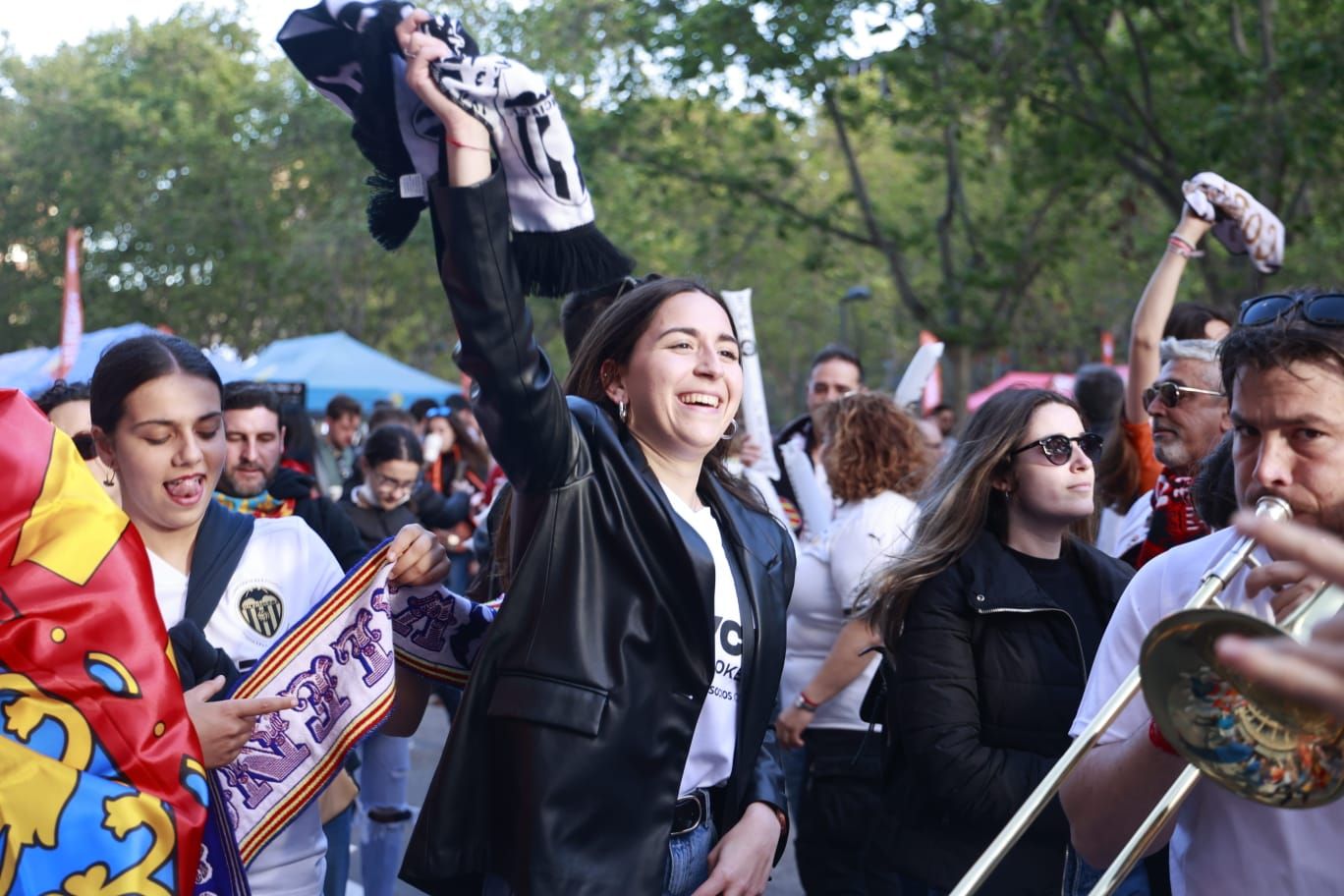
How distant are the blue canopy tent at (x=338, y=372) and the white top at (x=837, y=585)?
623 inches

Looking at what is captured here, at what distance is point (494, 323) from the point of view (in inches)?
89.4

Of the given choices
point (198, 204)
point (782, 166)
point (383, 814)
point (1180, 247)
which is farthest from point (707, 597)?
point (198, 204)

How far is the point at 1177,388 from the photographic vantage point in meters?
4.09

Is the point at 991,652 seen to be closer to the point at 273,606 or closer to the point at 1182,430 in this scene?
the point at 1182,430

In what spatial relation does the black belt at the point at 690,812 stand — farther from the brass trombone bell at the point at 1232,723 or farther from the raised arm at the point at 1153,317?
the raised arm at the point at 1153,317

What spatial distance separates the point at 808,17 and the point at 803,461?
33.7 ft

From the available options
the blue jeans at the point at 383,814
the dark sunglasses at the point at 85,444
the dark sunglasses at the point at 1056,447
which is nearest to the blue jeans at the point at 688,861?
the dark sunglasses at the point at 1056,447

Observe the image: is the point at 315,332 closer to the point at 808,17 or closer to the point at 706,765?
the point at 808,17

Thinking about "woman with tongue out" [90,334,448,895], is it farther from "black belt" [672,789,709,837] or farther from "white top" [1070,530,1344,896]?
"white top" [1070,530,1344,896]

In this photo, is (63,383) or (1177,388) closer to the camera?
(1177,388)

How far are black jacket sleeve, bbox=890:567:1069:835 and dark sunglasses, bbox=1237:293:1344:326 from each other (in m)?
1.20

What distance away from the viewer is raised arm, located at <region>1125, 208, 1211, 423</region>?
473 centimetres

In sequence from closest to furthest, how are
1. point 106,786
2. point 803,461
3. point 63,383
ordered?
1. point 106,786
2. point 63,383
3. point 803,461

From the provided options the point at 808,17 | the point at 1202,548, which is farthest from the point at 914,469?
the point at 808,17
